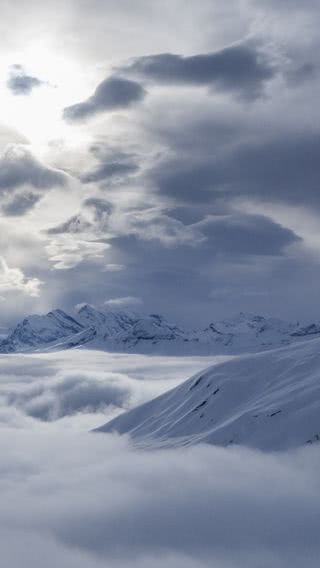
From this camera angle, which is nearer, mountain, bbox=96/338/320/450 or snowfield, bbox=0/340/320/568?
snowfield, bbox=0/340/320/568

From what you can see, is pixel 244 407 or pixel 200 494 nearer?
pixel 200 494

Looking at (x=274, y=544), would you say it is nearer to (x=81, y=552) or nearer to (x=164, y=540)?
(x=164, y=540)

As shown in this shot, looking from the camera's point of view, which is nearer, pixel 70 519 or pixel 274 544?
pixel 274 544

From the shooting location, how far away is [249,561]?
6069 cm

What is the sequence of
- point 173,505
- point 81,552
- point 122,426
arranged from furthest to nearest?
point 122,426 → point 173,505 → point 81,552

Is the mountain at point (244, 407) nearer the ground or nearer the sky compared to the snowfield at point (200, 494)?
nearer the sky

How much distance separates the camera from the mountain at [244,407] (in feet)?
288

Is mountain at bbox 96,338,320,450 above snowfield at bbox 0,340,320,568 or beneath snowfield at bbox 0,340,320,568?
above

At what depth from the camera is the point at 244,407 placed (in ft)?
355

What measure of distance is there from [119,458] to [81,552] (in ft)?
140

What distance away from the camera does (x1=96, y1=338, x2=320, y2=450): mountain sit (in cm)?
8781

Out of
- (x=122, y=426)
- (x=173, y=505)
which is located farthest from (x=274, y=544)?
(x=122, y=426)

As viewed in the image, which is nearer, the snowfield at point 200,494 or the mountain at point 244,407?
the snowfield at point 200,494

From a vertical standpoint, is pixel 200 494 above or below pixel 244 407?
below
